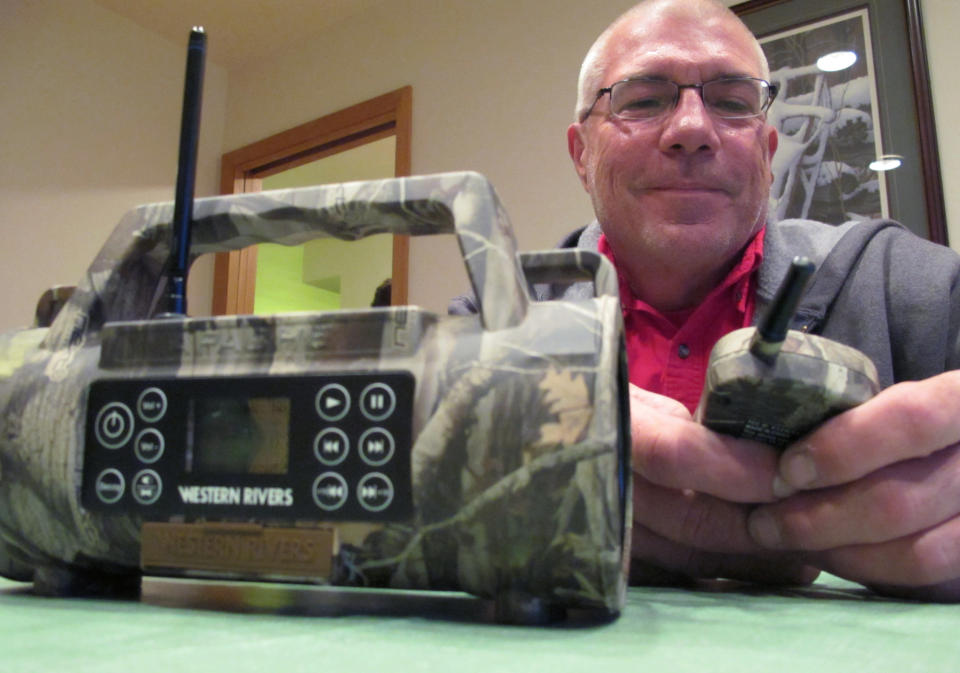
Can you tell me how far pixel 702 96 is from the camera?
862 mm

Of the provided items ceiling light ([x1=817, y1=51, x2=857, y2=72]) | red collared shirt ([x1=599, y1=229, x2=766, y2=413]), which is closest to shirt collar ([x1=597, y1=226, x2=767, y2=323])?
red collared shirt ([x1=599, y1=229, x2=766, y2=413])

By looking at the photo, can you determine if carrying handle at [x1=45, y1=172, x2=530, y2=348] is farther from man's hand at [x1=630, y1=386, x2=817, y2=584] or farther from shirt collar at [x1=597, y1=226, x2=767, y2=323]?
shirt collar at [x1=597, y1=226, x2=767, y2=323]

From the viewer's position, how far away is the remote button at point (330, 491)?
13.2 inches

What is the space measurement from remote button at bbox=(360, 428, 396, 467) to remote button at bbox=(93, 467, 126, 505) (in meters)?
0.13

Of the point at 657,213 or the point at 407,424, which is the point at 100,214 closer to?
the point at 657,213

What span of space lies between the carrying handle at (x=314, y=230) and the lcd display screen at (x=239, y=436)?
10 cm

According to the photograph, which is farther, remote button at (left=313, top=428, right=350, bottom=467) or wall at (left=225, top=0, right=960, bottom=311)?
wall at (left=225, top=0, right=960, bottom=311)

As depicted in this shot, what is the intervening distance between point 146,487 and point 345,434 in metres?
0.10

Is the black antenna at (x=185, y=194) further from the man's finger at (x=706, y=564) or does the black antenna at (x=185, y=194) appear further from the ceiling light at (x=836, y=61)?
the ceiling light at (x=836, y=61)

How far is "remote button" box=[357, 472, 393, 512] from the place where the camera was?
33 centimetres

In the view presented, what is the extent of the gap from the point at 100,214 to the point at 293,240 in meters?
2.06

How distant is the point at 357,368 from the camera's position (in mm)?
345

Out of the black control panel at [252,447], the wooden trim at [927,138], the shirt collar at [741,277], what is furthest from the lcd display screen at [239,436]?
the wooden trim at [927,138]

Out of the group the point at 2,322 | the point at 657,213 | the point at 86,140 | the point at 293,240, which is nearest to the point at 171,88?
the point at 86,140
